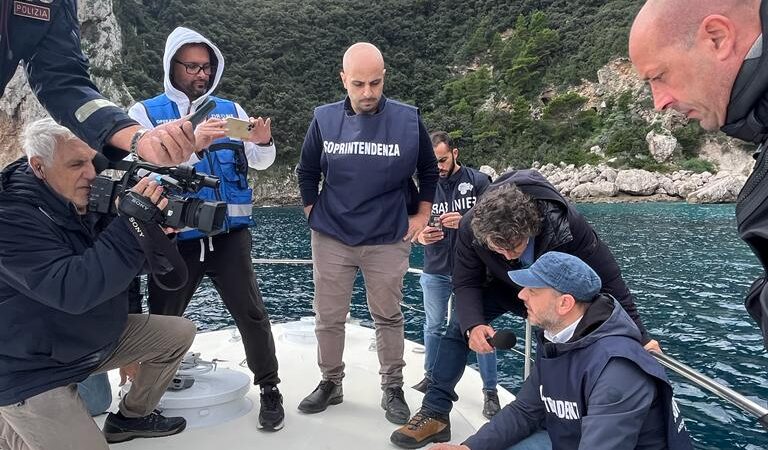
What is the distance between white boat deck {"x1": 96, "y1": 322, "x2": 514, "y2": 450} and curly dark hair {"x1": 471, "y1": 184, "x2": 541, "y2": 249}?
99 cm

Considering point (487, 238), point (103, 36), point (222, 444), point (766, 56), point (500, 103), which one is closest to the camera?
point (766, 56)

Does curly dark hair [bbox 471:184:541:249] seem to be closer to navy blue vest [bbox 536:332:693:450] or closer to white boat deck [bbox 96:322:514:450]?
navy blue vest [bbox 536:332:693:450]

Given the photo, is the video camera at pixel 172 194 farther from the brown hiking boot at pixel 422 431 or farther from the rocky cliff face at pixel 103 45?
the rocky cliff face at pixel 103 45

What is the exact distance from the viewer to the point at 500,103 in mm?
55406

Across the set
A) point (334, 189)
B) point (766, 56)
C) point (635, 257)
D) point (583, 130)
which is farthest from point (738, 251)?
point (583, 130)

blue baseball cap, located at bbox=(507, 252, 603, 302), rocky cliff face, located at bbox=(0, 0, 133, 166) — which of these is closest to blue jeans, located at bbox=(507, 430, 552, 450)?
blue baseball cap, located at bbox=(507, 252, 603, 302)

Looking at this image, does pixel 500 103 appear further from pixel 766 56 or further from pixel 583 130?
pixel 766 56

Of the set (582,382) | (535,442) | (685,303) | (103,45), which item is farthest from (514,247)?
(103,45)

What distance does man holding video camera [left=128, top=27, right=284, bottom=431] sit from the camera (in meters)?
2.43

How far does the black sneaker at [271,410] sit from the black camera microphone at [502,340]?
105 cm

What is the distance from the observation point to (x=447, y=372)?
233cm

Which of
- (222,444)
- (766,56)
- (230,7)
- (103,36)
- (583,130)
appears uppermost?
(230,7)

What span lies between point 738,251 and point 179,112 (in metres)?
18.8

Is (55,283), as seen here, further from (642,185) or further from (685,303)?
(642,185)
